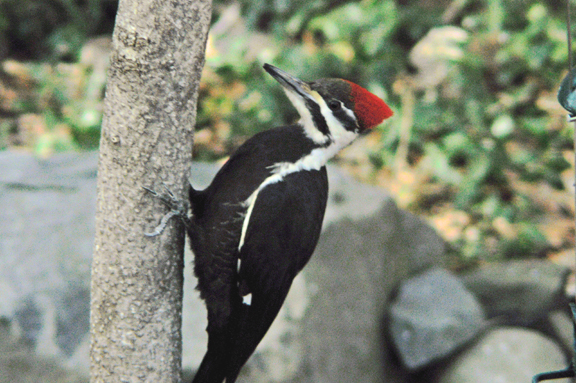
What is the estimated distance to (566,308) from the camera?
363cm

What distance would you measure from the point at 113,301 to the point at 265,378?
48.3 inches

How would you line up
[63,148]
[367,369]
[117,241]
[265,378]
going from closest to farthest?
[117,241] < [265,378] < [367,369] < [63,148]

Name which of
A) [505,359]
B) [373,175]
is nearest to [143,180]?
[505,359]

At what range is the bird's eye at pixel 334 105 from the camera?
177 cm

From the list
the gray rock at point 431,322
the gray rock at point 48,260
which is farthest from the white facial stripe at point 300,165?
the gray rock at point 431,322

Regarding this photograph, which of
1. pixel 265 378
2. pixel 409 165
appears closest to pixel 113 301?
pixel 265 378

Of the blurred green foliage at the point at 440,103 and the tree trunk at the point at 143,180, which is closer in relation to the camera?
the tree trunk at the point at 143,180

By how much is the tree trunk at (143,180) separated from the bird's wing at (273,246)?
0.25 m

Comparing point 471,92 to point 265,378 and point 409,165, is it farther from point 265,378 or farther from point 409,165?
point 265,378

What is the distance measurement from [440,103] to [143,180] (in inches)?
132

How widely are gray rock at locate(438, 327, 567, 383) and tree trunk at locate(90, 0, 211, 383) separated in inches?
84.9

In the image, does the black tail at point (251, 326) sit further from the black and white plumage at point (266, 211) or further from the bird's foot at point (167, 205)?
the bird's foot at point (167, 205)

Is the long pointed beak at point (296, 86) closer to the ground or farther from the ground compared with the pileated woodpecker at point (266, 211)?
farther from the ground

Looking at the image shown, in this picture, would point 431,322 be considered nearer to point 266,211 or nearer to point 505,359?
point 505,359
